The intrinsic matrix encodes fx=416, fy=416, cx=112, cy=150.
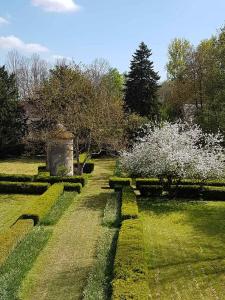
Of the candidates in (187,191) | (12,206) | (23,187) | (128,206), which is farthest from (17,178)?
(187,191)

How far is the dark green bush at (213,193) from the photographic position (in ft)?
78.0

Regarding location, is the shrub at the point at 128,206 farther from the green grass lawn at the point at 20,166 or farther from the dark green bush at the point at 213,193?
the green grass lawn at the point at 20,166

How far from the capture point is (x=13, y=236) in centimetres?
1443

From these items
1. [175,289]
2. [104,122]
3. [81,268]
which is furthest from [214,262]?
[104,122]

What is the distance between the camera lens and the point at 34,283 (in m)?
11.6

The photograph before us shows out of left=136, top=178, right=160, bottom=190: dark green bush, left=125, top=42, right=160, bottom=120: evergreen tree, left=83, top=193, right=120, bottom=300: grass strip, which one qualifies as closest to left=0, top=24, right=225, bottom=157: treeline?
left=125, top=42, right=160, bottom=120: evergreen tree

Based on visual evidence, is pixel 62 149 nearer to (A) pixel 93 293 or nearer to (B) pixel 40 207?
(B) pixel 40 207

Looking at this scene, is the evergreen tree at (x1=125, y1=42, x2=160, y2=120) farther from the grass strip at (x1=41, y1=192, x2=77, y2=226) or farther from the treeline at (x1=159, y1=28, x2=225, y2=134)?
the grass strip at (x1=41, y1=192, x2=77, y2=226)

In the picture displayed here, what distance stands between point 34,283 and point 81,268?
1.66 metres

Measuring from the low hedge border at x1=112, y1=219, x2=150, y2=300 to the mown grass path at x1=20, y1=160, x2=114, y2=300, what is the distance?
3.71ft

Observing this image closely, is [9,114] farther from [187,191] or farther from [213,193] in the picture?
[213,193]

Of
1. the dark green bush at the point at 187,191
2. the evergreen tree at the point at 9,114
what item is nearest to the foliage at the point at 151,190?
the dark green bush at the point at 187,191

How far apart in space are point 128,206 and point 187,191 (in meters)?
6.01

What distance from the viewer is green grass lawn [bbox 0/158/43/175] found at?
36.2 metres
